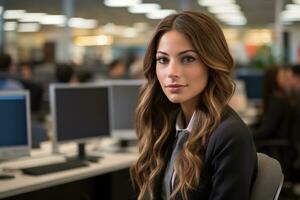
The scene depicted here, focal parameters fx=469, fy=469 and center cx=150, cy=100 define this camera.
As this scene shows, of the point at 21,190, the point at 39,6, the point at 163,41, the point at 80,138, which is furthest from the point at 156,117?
the point at 39,6

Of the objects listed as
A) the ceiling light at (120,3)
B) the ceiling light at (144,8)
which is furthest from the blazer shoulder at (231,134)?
the ceiling light at (144,8)

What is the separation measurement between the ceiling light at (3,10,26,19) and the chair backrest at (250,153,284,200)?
5.63 m

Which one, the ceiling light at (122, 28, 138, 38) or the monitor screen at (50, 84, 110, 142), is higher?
the ceiling light at (122, 28, 138, 38)

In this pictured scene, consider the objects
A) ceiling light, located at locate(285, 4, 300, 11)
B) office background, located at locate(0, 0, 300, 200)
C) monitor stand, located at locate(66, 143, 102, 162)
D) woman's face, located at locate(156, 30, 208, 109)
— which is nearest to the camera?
woman's face, located at locate(156, 30, 208, 109)

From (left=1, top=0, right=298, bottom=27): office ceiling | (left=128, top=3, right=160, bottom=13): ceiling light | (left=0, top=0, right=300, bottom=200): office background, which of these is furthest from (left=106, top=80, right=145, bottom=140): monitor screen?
(left=128, top=3, right=160, bottom=13): ceiling light

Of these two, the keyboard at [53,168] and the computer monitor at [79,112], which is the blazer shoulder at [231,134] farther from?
the computer monitor at [79,112]

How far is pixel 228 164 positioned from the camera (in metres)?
1.37

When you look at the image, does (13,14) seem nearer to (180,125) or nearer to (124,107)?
(124,107)

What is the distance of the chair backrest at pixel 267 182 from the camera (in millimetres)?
1453

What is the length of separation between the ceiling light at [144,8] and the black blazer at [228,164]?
7958mm

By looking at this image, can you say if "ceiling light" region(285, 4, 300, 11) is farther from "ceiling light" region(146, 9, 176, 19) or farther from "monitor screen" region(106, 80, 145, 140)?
"monitor screen" region(106, 80, 145, 140)

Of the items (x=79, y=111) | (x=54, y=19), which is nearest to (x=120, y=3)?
(x=54, y=19)

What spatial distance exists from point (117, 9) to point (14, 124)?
7.00 metres

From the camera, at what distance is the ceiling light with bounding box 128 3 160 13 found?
931 cm
